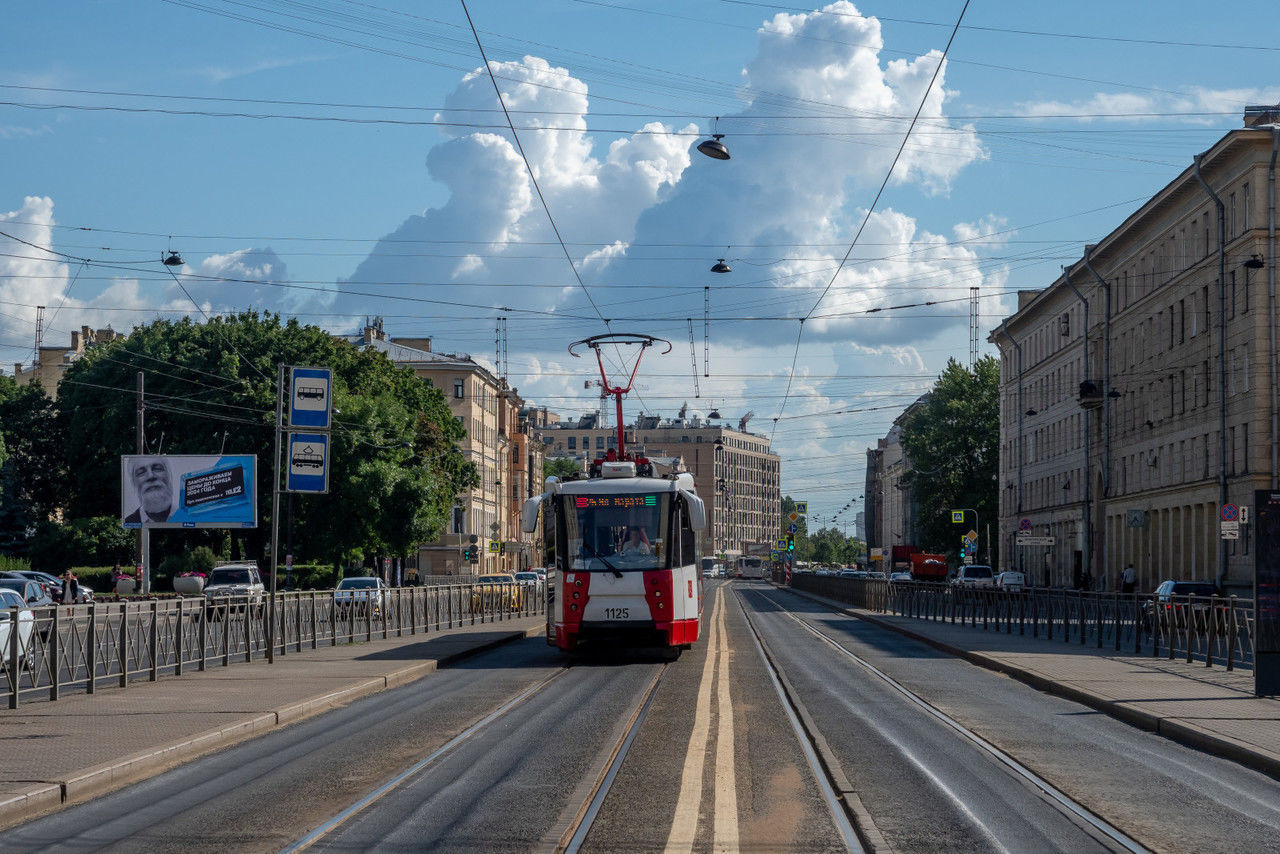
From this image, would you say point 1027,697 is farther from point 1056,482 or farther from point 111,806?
point 1056,482

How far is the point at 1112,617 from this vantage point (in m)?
28.8

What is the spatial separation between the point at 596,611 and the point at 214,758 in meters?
12.1

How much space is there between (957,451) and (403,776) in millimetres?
Result: 96025

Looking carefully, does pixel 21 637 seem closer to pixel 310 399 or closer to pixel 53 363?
pixel 310 399

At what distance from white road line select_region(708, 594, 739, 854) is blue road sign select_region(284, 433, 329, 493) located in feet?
25.0

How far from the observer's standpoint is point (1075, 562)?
7675 cm

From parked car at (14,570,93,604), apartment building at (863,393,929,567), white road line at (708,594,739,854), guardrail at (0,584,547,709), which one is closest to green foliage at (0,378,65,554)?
parked car at (14,570,93,604)

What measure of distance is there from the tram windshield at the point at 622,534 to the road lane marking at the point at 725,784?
5008 millimetres

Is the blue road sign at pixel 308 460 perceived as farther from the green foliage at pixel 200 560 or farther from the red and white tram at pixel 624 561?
the green foliage at pixel 200 560

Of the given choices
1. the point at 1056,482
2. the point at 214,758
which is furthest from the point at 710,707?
the point at 1056,482

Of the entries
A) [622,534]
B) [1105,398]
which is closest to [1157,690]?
[622,534]

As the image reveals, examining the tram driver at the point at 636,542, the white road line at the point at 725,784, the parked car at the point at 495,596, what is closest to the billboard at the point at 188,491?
the parked car at the point at 495,596

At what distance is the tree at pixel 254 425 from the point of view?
64250 millimetres

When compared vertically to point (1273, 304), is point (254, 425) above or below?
below
